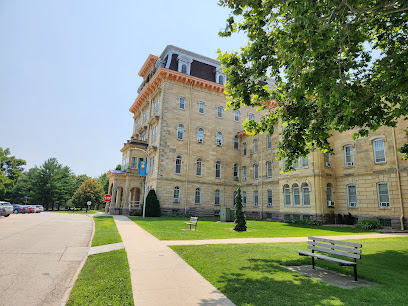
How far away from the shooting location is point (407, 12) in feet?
31.0

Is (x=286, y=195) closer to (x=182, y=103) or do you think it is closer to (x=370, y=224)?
(x=370, y=224)

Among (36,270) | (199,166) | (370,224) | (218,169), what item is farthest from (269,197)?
(36,270)

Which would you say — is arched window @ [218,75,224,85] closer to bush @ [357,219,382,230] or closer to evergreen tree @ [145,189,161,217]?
evergreen tree @ [145,189,161,217]

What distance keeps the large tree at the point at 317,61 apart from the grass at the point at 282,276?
192 inches

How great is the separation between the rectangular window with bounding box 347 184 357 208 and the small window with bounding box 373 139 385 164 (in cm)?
327

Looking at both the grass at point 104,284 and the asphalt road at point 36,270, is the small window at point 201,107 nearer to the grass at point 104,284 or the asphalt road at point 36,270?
the asphalt road at point 36,270

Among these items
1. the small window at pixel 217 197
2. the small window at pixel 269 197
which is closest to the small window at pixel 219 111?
the small window at pixel 217 197

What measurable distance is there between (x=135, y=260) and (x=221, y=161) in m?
29.0

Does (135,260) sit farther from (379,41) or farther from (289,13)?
(379,41)

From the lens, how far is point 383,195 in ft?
72.5

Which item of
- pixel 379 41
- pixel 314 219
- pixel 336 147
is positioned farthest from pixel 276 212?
pixel 379 41

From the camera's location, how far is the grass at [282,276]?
5.48 meters

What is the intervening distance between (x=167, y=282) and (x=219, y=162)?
102ft

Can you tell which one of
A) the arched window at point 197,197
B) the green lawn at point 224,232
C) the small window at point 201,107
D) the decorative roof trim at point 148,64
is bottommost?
the green lawn at point 224,232
